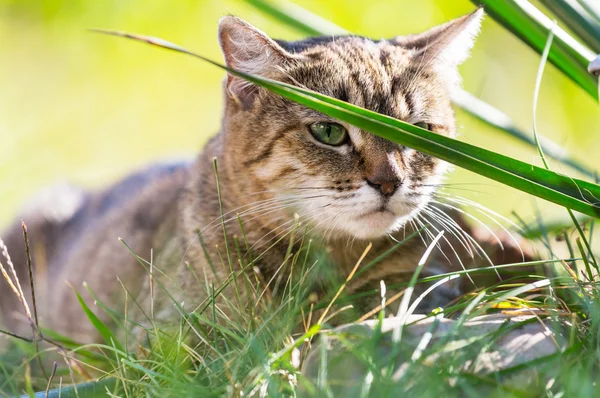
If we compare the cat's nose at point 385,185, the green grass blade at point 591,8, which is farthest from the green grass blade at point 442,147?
the green grass blade at point 591,8

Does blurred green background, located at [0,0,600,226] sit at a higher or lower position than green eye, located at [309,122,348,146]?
lower

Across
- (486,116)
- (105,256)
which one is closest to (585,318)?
(486,116)

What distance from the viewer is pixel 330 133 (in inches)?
85.1

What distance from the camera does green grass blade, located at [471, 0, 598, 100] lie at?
2059 mm

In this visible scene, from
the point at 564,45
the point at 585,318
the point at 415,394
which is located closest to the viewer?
the point at 415,394

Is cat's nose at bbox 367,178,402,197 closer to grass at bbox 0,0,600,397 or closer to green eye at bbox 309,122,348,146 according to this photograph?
green eye at bbox 309,122,348,146

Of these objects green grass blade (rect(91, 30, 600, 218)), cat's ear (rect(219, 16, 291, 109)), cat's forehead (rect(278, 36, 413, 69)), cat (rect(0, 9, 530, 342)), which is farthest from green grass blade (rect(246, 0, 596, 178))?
green grass blade (rect(91, 30, 600, 218))

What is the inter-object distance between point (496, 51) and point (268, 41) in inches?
159

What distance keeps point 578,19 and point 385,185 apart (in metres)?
0.83

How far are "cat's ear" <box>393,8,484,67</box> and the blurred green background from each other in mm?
2271

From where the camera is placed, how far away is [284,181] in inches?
86.7

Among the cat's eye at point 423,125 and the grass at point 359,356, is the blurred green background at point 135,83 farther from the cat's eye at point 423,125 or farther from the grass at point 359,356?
the grass at point 359,356

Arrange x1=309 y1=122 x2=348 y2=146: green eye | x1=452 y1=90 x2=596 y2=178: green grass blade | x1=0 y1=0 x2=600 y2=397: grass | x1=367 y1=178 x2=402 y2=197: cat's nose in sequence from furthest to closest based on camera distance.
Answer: x1=452 y1=90 x2=596 y2=178: green grass blade
x1=309 y1=122 x2=348 y2=146: green eye
x1=367 y1=178 x2=402 y2=197: cat's nose
x1=0 y1=0 x2=600 y2=397: grass

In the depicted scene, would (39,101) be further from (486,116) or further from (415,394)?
(415,394)
